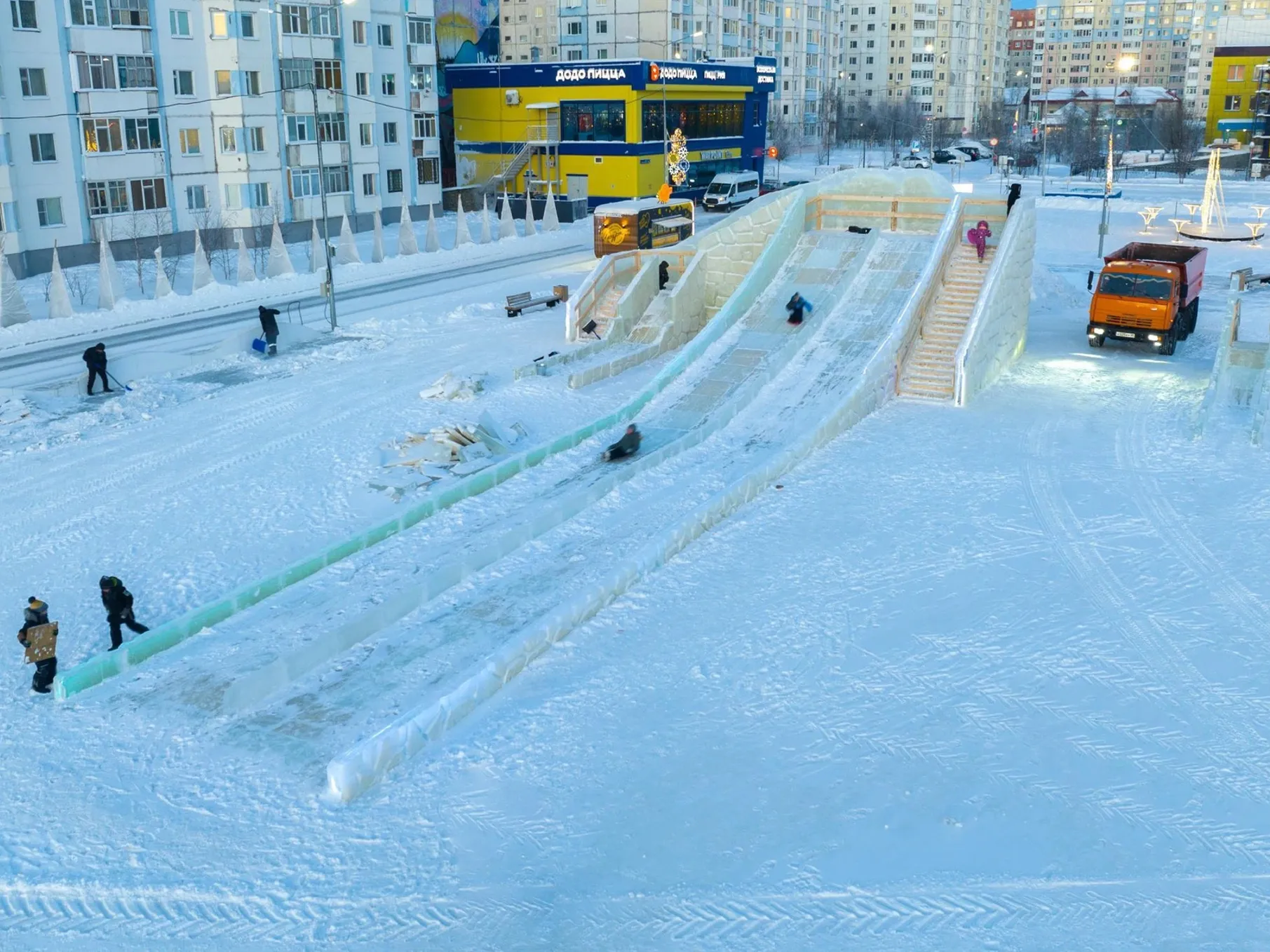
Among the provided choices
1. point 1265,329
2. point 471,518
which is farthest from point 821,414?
point 1265,329

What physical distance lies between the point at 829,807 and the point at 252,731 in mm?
5967

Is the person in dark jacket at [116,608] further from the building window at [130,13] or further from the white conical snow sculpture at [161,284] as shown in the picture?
the building window at [130,13]

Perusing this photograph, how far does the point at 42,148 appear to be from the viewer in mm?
40031

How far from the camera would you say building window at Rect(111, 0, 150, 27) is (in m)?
41.9

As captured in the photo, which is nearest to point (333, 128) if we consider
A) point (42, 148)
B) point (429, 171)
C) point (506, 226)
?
point (429, 171)

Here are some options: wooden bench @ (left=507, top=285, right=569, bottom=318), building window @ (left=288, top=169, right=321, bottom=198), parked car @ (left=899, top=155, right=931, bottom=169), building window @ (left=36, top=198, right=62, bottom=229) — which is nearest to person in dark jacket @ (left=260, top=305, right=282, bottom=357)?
wooden bench @ (left=507, top=285, right=569, bottom=318)

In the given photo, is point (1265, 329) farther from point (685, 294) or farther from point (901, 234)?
point (685, 294)

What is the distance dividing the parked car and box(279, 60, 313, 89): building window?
1696 inches

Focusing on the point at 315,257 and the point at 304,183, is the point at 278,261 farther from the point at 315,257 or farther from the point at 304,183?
→ the point at 304,183

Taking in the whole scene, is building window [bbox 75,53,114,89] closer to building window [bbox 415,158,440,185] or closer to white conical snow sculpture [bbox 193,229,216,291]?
white conical snow sculpture [bbox 193,229,216,291]

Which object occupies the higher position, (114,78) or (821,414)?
(114,78)

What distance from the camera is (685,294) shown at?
29016mm

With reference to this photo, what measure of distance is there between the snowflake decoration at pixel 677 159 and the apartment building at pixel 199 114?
12.6m

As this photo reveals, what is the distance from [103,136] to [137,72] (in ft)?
9.61
